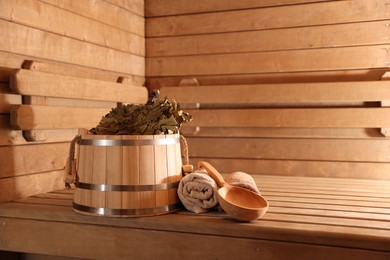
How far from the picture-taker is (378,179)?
3041mm

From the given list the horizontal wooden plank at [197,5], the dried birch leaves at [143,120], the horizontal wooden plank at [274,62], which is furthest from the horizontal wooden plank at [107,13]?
the dried birch leaves at [143,120]

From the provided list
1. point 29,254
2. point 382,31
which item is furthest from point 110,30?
point 382,31

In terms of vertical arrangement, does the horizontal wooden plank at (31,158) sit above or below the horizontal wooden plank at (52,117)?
below

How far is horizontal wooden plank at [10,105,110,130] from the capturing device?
2201 millimetres

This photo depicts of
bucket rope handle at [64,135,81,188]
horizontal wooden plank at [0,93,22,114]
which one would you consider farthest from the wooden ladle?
horizontal wooden plank at [0,93,22,114]

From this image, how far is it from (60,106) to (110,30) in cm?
82

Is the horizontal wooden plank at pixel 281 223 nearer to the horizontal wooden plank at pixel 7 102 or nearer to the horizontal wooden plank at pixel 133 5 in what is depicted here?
the horizontal wooden plank at pixel 7 102

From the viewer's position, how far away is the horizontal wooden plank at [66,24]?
2.27 m

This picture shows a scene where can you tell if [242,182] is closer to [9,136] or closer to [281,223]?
[281,223]

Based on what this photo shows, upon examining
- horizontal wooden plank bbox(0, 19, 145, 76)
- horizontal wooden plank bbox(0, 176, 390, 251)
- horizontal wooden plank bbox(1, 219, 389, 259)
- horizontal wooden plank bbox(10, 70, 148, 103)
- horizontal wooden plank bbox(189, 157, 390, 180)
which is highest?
horizontal wooden plank bbox(0, 19, 145, 76)

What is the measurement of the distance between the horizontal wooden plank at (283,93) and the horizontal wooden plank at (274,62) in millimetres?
148

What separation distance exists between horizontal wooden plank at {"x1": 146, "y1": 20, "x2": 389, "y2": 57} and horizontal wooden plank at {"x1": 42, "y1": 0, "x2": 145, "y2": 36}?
0.20 m

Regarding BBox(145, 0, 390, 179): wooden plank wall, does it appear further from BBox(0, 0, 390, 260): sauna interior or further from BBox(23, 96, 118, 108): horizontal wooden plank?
BBox(23, 96, 118, 108): horizontal wooden plank

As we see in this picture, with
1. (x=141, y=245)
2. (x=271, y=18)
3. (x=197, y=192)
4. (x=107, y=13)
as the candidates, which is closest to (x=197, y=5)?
(x=271, y=18)
